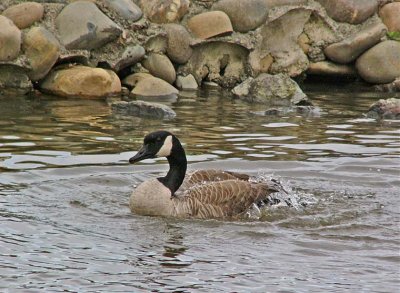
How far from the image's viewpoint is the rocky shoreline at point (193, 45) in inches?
674

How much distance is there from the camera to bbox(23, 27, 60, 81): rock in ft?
55.5

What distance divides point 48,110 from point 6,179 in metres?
4.85

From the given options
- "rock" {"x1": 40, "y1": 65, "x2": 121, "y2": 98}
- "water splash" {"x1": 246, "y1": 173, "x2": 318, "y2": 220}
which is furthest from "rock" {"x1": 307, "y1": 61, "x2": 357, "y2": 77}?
"water splash" {"x1": 246, "y1": 173, "x2": 318, "y2": 220}

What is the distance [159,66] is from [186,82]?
0.86 m

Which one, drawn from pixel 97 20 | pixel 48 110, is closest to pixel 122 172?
pixel 48 110

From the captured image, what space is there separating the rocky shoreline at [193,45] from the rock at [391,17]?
0.02 m

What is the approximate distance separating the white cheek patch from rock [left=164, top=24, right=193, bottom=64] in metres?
8.43

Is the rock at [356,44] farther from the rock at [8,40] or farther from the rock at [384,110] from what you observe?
the rock at [8,40]

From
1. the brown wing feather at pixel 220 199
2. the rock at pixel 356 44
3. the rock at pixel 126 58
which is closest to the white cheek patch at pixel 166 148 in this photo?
the brown wing feather at pixel 220 199

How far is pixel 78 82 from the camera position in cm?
1708

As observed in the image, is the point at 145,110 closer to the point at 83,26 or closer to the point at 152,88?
the point at 152,88

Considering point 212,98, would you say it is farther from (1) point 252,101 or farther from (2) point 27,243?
(2) point 27,243

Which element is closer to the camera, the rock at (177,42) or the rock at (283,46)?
the rock at (177,42)

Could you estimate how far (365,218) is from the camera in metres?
10.1
